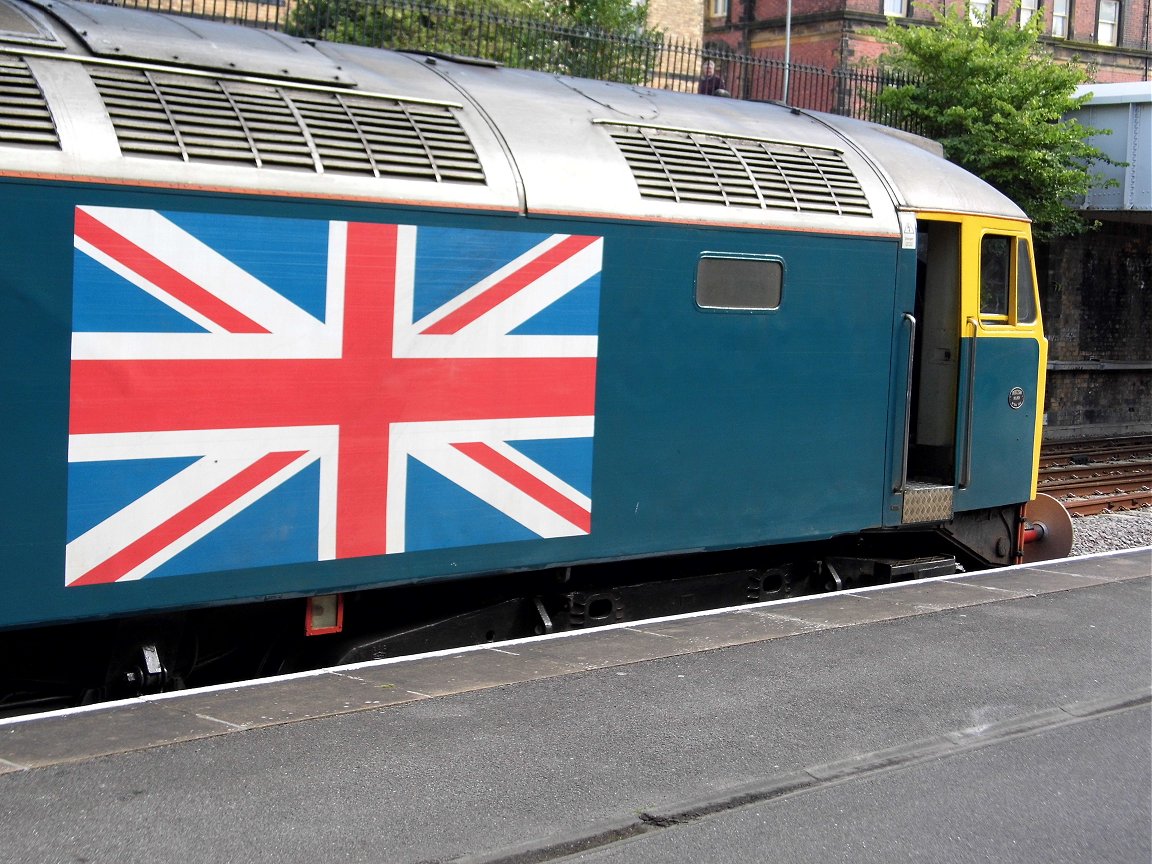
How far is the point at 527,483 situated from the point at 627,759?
1.70m

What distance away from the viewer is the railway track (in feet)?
45.8

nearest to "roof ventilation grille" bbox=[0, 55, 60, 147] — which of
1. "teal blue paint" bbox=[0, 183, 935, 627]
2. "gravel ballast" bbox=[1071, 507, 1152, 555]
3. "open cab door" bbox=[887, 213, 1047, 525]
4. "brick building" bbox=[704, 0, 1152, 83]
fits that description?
"teal blue paint" bbox=[0, 183, 935, 627]

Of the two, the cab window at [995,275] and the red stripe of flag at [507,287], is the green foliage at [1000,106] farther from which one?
the red stripe of flag at [507,287]

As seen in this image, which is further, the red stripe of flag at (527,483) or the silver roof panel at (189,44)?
the red stripe of flag at (527,483)

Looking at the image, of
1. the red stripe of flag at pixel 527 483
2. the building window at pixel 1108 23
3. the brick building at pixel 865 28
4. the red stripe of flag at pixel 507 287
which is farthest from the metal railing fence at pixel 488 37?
the building window at pixel 1108 23

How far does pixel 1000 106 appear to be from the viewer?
18.8m

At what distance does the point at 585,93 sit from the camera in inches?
276

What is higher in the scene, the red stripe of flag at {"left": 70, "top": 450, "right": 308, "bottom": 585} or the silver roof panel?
the silver roof panel

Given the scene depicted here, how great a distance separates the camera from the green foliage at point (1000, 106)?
1888 cm

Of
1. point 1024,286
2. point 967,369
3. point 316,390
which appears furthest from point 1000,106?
point 316,390

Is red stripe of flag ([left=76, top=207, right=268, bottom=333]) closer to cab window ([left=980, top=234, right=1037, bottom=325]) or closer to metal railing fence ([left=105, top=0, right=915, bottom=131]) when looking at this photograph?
cab window ([left=980, top=234, right=1037, bottom=325])

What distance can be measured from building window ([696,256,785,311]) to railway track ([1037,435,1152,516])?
24.5 feet

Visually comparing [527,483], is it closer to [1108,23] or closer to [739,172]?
[739,172]

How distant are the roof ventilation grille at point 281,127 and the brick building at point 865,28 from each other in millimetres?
32936
